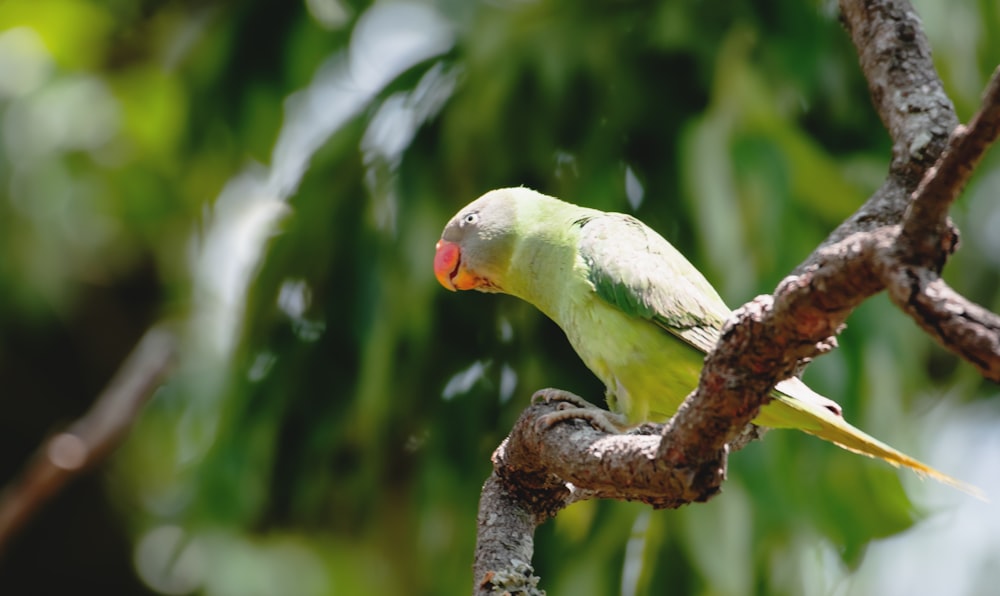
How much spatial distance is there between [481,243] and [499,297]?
51.6 inches

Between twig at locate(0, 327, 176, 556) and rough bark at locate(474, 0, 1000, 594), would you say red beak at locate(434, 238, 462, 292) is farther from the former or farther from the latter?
twig at locate(0, 327, 176, 556)

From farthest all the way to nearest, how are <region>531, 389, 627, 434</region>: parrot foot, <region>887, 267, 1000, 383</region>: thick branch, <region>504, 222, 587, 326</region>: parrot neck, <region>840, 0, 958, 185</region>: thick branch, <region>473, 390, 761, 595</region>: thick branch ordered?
1. <region>504, 222, 587, 326</region>: parrot neck
2. <region>531, 389, 627, 434</region>: parrot foot
3. <region>840, 0, 958, 185</region>: thick branch
4. <region>473, 390, 761, 595</region>: thick branch
5. <region>887, 267, 1000, 383</region>: thick branch

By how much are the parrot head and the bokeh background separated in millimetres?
1037

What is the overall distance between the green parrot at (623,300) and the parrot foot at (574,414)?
0.32ft

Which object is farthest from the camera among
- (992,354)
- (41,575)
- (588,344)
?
(41,575)

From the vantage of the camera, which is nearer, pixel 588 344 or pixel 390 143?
pixel 588 344

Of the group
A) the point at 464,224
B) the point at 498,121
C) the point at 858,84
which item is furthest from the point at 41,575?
the point at 858,84

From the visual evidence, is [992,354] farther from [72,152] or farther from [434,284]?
[72,152]

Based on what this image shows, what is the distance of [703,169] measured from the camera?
12.8ft

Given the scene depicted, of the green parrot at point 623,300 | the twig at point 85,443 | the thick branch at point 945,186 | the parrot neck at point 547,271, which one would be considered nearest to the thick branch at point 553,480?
the green parrot at point 623,300

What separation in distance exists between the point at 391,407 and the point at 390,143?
44.3 inches

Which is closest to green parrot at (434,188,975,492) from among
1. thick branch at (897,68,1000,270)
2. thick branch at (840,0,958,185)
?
thick branch at (840,0,958,185)

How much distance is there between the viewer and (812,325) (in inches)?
59.6

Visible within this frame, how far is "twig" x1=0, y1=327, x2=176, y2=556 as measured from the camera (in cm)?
539
